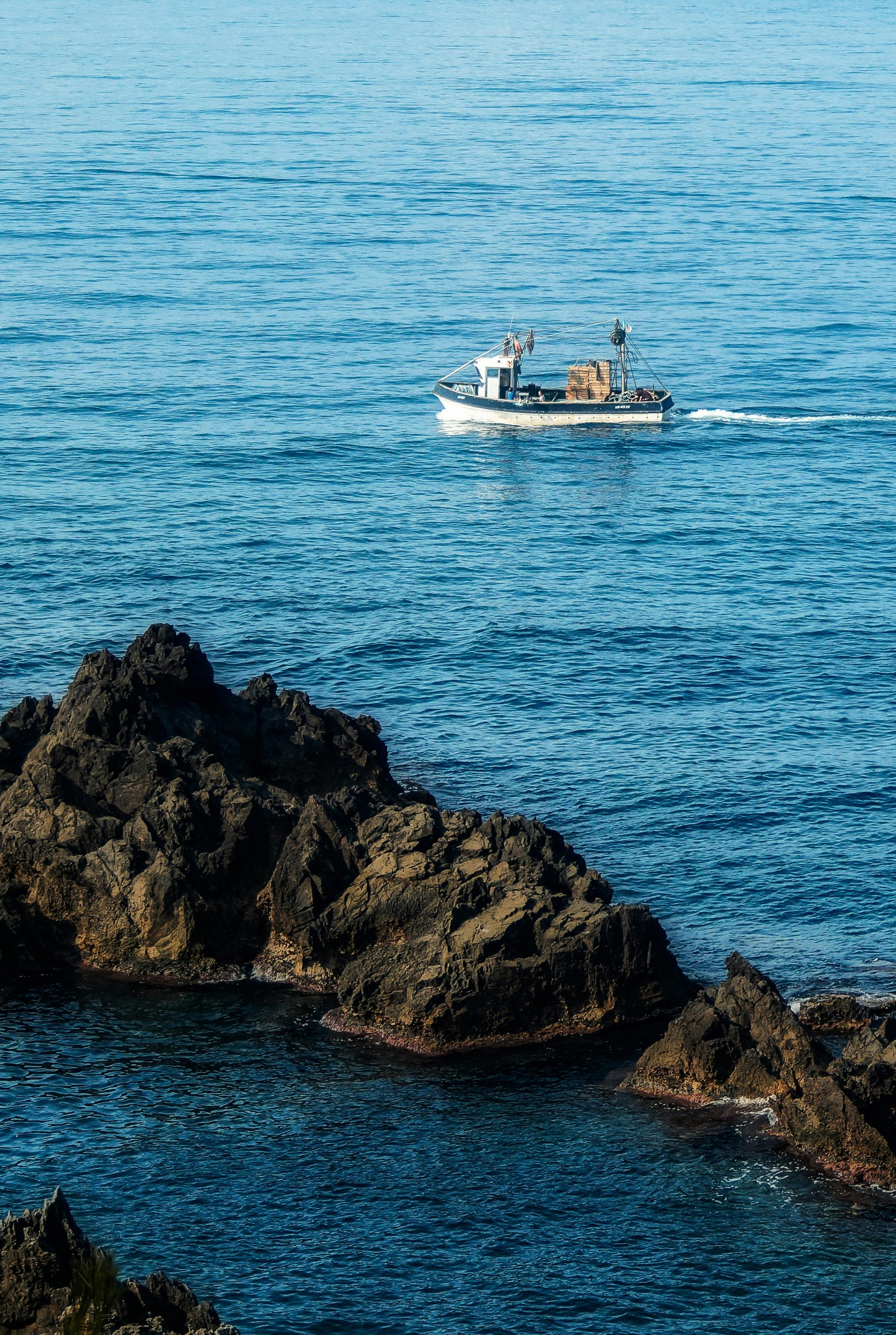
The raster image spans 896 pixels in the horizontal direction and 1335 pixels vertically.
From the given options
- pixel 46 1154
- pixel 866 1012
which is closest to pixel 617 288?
pixel 866 1012

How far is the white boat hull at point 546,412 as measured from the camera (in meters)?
132

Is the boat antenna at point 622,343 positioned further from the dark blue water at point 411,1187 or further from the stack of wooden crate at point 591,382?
the dark blue water at point 411,1187

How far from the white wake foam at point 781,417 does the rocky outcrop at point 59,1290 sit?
101 m

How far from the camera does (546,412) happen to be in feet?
439

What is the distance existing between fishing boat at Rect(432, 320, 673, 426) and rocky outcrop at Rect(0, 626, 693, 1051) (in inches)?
2577

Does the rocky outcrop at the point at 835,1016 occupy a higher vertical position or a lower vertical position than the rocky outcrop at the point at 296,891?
lower

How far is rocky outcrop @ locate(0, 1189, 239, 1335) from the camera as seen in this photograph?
3797cm

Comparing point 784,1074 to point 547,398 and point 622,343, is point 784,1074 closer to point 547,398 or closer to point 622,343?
point 622,343

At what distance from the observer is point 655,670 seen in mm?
91438

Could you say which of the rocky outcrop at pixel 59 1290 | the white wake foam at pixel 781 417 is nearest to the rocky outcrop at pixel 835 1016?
the rocky outcrop at pixel 59 1290

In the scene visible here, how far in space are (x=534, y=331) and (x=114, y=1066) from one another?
102 meters

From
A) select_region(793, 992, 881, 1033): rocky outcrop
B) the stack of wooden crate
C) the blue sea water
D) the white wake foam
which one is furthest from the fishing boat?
select_region(793, 992, 881, 1033): rocky outcrop

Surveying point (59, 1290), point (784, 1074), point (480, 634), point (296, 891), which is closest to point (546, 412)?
point (480, 634)

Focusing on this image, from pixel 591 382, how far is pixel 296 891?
258 feet
